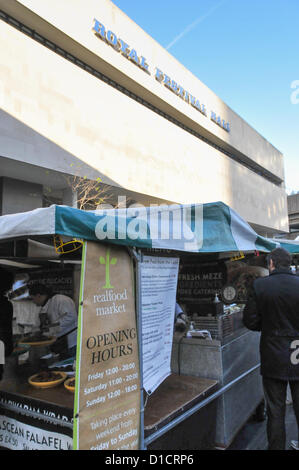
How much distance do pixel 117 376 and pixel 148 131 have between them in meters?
14.8

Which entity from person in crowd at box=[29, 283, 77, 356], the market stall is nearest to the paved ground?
the market stall

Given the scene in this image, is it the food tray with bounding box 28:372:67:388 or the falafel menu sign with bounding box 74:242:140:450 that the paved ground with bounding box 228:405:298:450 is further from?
the food tray with bounding box 28:372:67:388

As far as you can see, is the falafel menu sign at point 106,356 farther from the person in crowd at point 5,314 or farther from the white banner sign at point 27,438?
the person in crowd at point 5,314

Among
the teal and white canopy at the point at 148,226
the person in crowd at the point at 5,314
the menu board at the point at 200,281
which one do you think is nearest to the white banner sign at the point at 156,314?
the teal and white canopy at the point at 148,226

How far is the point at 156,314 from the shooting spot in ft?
→ 9.53

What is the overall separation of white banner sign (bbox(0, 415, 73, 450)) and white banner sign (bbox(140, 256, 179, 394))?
0.76m

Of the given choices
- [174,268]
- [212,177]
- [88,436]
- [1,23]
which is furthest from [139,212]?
[212,177]

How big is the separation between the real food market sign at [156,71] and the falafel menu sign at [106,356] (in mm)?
13643

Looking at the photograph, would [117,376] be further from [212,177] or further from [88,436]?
[212,177]

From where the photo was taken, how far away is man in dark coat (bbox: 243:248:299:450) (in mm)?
3012

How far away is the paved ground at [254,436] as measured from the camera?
3644 mm

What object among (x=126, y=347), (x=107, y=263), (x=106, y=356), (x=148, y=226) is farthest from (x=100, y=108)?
(x=106, y=356)

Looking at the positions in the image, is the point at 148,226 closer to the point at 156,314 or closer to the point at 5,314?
the point at 156,314

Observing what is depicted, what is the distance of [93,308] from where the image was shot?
2301 millimetres
